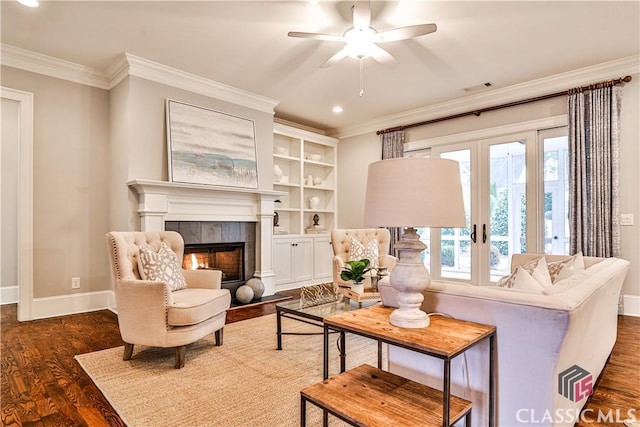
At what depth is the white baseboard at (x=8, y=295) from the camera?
15.1 feet

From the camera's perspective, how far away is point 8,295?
15.3ft

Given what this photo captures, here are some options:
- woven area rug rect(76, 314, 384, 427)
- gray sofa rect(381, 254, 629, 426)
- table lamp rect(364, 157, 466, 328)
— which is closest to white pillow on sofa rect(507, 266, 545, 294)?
gray sofa rect(381, 254, 629, 426)

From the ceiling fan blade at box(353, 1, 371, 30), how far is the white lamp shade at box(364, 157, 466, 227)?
1581mm

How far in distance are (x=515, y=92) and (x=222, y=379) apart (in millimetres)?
4679

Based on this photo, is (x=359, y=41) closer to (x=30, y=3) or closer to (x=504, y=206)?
(x=30, y=3)

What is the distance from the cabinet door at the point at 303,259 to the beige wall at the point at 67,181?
2560 mm

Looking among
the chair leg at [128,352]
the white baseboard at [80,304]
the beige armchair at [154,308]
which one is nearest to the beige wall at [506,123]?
the white baseboard at [80,304]

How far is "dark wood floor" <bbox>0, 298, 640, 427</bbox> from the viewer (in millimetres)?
1820

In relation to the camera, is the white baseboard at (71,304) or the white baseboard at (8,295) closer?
the white baseboard at (71,304)

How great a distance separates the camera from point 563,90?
411 centimetres

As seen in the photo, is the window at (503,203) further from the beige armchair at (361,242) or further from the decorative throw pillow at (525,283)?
the decorative throw pillow at (525,283)

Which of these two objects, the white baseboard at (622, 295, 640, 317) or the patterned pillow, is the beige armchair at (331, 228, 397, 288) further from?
the white baseboard at (622, 295, 640, 317)

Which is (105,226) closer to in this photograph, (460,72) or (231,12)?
(231,12)

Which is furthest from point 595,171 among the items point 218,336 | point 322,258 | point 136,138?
point 136,138
